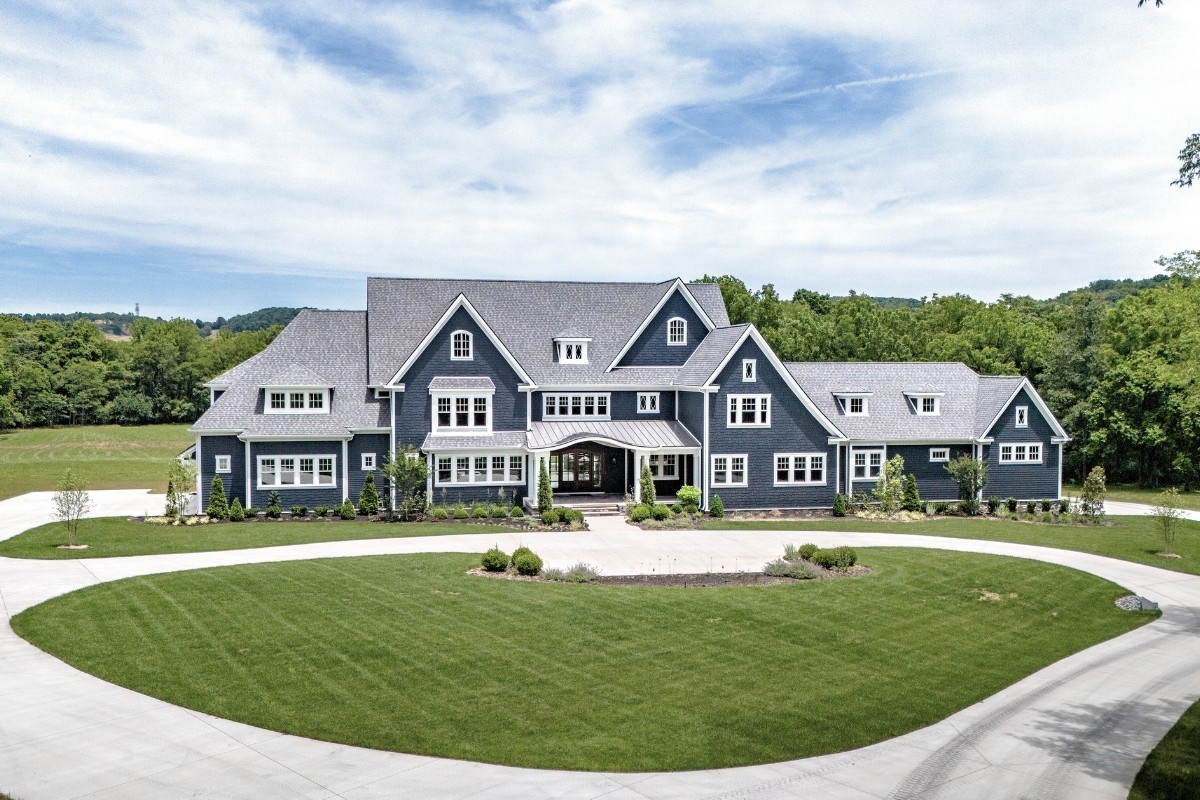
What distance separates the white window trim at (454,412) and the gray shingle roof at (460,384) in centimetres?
19

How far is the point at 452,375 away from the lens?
4041 centimetres

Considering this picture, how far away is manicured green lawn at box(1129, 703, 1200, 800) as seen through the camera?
1255 cm

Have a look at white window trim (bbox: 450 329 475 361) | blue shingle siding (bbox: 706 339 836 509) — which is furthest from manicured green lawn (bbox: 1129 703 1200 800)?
white window trim (bbox: 450 329 475 361)

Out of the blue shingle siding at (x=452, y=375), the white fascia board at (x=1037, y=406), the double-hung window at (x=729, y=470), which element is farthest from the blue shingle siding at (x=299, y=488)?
the white fascia board at (x=1037, y=406)

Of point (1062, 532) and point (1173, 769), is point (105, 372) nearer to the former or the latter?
point (1062, 532)

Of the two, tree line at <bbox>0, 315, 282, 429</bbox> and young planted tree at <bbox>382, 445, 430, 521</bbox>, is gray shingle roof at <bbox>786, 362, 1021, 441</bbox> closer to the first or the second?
young planted tree at <bbox>382, 445, 430, 521</bbox>

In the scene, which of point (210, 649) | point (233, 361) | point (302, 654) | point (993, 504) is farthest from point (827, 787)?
point (233, 361)

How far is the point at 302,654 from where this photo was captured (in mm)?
18062

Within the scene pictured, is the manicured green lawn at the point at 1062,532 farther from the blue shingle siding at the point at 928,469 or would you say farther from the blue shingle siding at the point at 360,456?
the blue shingle siding at the point at 360,456

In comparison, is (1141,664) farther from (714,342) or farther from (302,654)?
(714,342)

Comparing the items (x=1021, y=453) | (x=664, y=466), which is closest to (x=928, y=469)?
(x=1021, y=453)

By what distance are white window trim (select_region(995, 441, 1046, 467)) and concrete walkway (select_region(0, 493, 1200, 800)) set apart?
1023 inches

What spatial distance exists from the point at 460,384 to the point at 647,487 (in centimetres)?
934

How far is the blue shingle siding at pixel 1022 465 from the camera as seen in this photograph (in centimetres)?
4459
